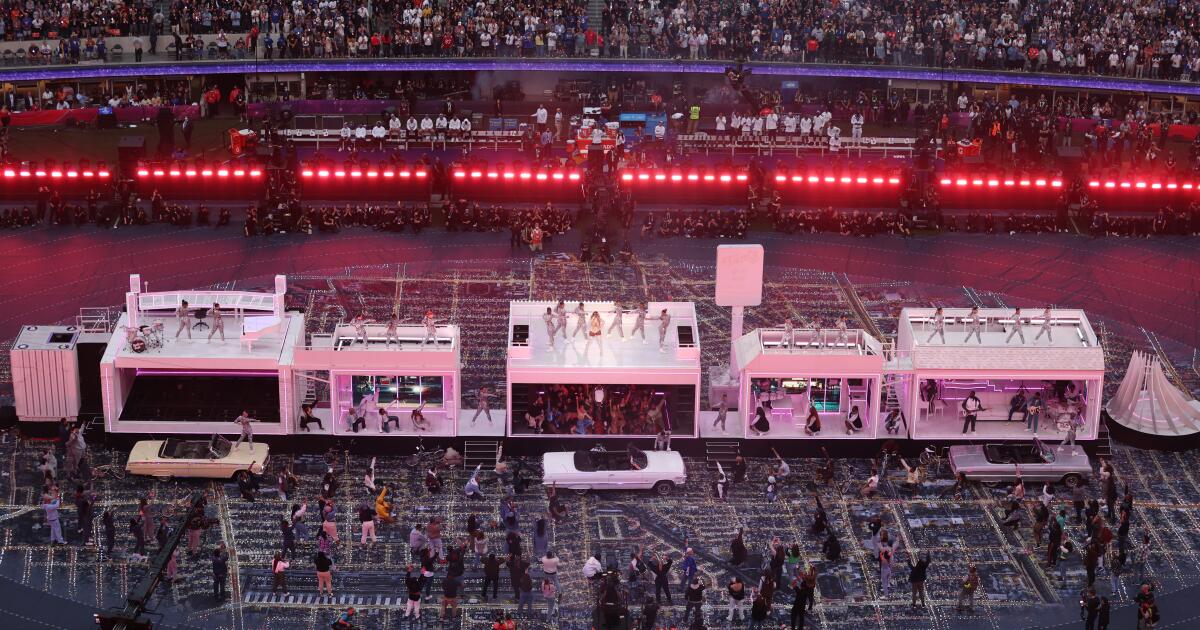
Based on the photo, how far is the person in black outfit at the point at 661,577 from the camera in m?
46.1

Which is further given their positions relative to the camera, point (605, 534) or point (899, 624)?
point (605, 534)

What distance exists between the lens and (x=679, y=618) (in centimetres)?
4575

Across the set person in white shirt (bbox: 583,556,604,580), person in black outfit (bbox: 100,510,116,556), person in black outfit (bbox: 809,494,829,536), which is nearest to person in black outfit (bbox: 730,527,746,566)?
person in black outfit (bbox: 809,494,829,536)

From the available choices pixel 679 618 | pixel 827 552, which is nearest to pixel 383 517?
pixel 679 618

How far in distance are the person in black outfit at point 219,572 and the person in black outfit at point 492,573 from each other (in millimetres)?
6914

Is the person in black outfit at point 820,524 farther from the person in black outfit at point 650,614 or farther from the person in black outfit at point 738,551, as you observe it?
the person in black outfit at point 650,614

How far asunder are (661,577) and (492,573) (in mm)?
4534

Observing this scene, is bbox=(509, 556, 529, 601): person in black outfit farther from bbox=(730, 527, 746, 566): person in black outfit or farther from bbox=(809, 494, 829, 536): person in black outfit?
bbox=(809, 494, 829, 536): person in black outfit

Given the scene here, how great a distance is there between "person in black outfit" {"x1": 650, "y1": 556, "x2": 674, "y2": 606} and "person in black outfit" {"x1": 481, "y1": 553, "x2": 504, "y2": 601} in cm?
423

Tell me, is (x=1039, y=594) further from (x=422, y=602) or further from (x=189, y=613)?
(x=189, y=613)

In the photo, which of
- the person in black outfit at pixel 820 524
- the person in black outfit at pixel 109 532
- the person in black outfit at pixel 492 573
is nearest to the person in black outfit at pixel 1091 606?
the person in black outfit at pixel 820 524

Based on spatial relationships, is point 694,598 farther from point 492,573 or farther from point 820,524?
point 820,524

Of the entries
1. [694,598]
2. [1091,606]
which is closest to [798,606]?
[694,598]

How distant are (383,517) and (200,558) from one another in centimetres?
532
